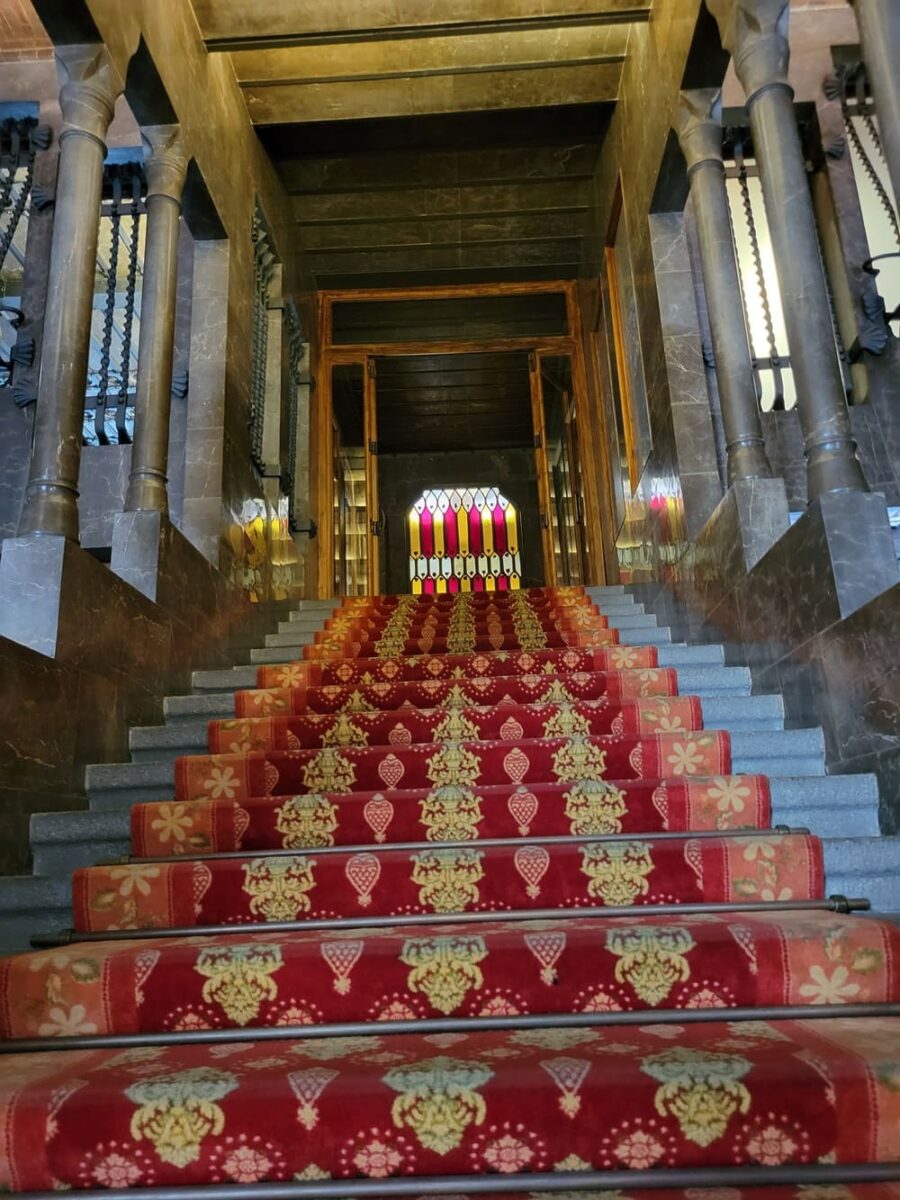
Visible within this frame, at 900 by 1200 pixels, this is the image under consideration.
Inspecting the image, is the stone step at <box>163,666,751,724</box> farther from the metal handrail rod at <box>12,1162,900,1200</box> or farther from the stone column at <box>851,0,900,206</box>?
the metal handrail rod at <box>12,1162,900,1200</box>

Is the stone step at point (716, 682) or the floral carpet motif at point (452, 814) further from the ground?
the stone step at point (716, 682)

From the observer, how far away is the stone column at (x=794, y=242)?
9.64 feet

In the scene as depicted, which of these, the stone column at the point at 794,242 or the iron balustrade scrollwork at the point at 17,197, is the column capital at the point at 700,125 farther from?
the iron balustrade scrollwork at the point at 17,197

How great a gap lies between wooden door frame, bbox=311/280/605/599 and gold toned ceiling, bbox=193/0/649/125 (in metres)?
2.21

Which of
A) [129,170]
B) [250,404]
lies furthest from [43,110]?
[250,404]

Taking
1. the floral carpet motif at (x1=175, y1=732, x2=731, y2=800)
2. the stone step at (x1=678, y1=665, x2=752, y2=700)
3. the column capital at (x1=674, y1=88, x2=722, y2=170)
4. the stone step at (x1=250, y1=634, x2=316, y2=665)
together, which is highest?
the column capital at (x1=674, y1=88, x2=722, y2=170)

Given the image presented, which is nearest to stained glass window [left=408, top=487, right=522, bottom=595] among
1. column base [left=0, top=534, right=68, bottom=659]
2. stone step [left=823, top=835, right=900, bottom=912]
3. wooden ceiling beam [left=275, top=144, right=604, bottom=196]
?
wooden ceiling beam [left=275, top=144, right=604, bottom=196]

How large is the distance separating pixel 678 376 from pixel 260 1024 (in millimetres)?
3998

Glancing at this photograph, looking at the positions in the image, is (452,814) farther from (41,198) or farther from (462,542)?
(462,542)

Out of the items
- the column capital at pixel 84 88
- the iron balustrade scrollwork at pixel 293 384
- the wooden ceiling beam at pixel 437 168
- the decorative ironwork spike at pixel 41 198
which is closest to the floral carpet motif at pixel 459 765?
the column capital at pixel 84 88

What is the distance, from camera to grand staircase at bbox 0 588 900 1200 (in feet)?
4.45

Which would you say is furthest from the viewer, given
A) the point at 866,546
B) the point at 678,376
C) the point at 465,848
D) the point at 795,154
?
the point at 678,376

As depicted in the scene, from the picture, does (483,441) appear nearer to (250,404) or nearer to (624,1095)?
(250,404)

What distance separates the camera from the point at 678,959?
173cm
